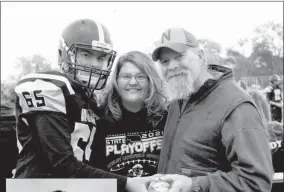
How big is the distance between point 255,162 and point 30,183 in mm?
596

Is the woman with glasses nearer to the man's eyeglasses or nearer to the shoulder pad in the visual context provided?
the man's eyeglasses

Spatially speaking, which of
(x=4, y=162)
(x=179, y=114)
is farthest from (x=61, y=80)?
(x=4, y=162)

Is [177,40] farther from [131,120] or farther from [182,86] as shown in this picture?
[131,120]

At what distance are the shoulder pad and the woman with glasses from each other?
0.23 meters

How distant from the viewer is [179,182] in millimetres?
942

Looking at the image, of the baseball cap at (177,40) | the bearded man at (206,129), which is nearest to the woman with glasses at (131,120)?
the bearded man at (206,129)

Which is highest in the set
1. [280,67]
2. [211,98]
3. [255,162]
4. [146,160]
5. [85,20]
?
[85,20]

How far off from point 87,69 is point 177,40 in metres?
0.31

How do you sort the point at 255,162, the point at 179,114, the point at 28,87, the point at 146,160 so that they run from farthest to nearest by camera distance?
the point at 146,160 → the point at 179,114 → the point at 28,87 → the point at 255,162

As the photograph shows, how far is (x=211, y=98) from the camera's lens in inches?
40.8

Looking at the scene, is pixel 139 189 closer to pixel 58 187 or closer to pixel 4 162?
pixel 58 187

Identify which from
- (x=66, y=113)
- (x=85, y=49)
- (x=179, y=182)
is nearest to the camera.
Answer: (x=179, y=182)

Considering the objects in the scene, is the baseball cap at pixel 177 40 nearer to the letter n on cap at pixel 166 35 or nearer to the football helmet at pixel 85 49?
the letter n on cap at pixel 166 35

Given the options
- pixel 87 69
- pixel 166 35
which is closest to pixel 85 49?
pixel 87 69
